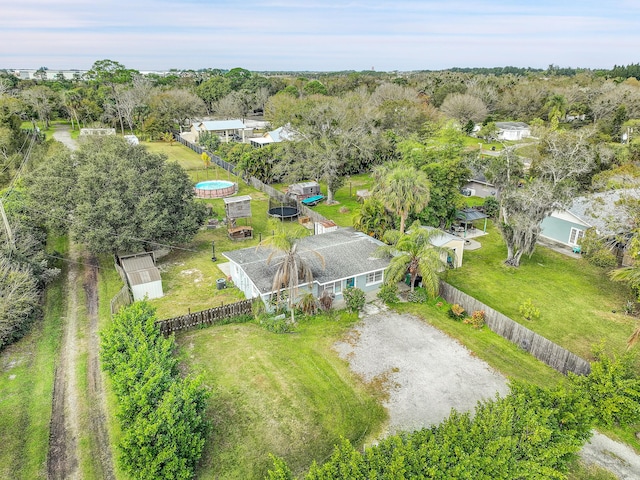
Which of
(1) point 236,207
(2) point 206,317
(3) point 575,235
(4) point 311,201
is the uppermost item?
(1) point 236,207

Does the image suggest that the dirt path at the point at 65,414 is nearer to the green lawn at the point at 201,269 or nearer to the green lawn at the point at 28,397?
the green lawn at the point at 28,397

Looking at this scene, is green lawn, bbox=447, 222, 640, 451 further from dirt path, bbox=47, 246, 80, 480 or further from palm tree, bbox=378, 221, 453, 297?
dirt path, bbox=47, 246, 80, 480

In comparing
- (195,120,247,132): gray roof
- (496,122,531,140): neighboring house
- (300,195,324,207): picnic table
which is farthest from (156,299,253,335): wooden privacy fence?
(496,122,531,140): neighboring house

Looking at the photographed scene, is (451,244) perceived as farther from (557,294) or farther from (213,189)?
(213,189)

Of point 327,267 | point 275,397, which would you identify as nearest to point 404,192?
point 327,267

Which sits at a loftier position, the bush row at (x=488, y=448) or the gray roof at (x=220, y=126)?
the gray roof at (x=220, y=126)

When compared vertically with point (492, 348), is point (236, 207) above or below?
above

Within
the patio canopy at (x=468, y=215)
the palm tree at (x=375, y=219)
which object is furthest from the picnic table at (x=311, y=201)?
the patio canopy at (x=468, y=215)
